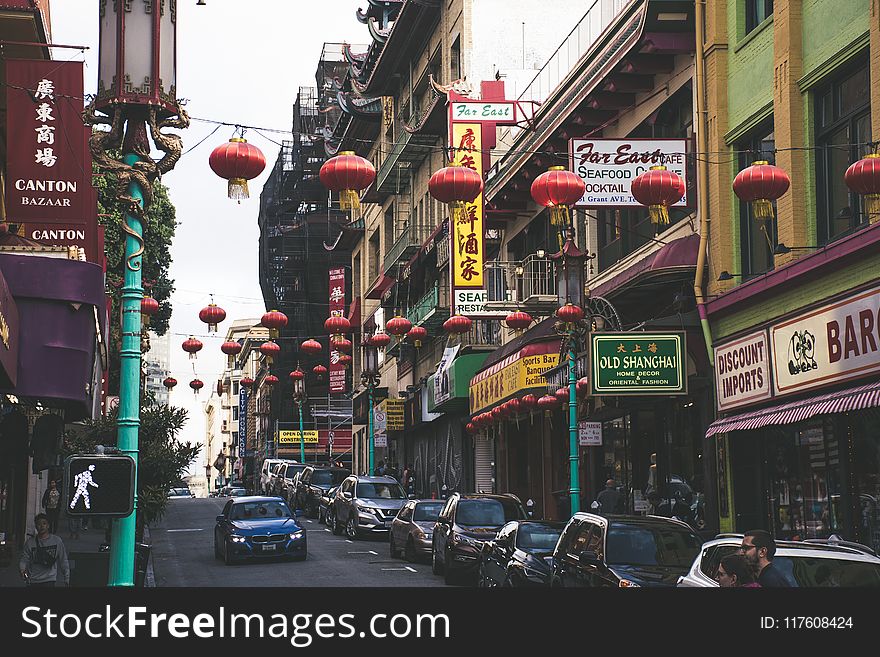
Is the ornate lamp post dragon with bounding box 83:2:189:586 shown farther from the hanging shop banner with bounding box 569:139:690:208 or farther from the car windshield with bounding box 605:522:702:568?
the hanging shop banner with bounding box 569:139:690:208

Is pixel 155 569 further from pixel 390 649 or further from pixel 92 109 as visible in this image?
pixel 390 649

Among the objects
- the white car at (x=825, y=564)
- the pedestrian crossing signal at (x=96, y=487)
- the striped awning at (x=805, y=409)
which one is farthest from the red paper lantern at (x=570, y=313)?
the pedestrian crossing signal at (x=96, y=487)

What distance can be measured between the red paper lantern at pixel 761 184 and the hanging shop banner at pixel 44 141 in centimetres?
995

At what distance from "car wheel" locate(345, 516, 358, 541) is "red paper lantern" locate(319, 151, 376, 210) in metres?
18.9

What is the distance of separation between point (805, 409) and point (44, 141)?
12233 mm

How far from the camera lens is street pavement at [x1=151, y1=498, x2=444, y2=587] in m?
23.7

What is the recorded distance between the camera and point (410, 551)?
27703 millimetres

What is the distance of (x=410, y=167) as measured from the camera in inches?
2199

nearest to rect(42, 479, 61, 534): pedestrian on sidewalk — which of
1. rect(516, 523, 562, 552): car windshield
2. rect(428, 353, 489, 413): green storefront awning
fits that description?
rect(516, 523, 562, 552): car windshield

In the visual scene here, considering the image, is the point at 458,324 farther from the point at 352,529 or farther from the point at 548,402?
the point at 352,529

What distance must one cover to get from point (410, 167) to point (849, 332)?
39.7 m

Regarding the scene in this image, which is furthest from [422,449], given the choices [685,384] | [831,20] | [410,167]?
[831,20]

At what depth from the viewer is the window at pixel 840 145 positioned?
18.6 meters

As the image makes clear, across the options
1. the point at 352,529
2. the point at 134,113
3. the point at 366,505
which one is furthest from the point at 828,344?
the point at 352,529
